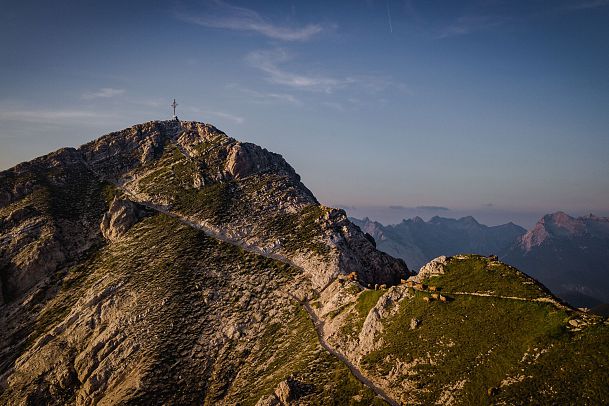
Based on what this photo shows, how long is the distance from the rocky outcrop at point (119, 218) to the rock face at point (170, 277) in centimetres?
48

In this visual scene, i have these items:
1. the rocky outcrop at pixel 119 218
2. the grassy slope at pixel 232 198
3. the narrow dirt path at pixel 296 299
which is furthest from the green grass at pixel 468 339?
the rocky outcrop at pixel 119 218

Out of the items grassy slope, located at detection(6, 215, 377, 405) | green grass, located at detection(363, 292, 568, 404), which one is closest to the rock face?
grassy slope, located at detection(6, 215, 377, 405)

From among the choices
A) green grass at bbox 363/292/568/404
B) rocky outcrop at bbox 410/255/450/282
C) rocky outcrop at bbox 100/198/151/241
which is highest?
rocky outcrop at bbox 100/198/151/241

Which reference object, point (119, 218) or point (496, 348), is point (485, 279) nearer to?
point (496, 348)

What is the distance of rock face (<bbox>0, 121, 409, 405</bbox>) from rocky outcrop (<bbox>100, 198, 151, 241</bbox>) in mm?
476

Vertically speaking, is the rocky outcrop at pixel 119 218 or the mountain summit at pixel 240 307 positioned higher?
the rocky outcrop at pixel 119 218

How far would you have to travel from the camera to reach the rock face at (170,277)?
7456 cm

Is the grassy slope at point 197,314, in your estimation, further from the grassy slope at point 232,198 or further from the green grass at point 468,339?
the grassy slope at point 232,198

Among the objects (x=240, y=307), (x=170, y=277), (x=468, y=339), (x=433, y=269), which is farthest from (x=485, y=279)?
(x=170, y=277)

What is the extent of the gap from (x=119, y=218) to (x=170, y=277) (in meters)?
38.4

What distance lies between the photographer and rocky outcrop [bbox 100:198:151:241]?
11831 cm

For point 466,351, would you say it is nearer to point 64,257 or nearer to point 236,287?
point 236,287

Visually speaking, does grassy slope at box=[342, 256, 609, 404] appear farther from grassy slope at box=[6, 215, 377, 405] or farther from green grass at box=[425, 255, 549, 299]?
grassy slope at box=[6, 215, 377, 405]

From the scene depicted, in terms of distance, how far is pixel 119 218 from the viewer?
120m
